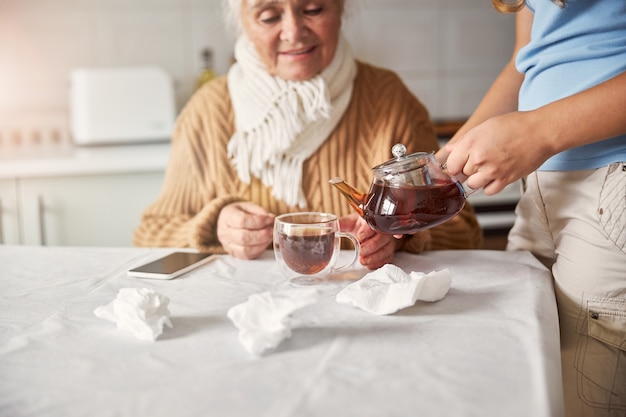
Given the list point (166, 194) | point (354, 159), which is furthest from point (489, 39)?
point (166, 194)

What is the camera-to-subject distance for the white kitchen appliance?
7.58 ft

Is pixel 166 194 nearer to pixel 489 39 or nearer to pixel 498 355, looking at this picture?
pixel 498 355

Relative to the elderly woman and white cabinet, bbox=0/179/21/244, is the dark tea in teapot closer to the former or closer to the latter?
the elderly woman

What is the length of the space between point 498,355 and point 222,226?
0.63 m

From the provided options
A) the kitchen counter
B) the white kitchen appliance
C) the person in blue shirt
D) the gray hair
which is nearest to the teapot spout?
the person in blue shirt

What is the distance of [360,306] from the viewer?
2.42 feet

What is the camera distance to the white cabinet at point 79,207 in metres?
2.03

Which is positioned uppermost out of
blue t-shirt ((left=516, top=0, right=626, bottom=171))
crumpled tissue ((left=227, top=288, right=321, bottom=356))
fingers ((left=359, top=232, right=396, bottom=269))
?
blue t-shirt ((left=516, top=0, right=626, bottom=171))

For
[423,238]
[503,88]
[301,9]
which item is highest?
[301,9]

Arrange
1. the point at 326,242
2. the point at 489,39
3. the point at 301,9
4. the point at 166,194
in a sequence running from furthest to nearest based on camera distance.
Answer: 1. the point at 489,39
2. the point at 166,194
3. the point at 301,9
4. the point at 326,242

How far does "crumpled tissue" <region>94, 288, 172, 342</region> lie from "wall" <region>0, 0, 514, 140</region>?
1797 millimetres

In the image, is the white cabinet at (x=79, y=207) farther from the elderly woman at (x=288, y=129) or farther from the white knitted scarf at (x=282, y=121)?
the white knitted scarf at (x=282, y=121)

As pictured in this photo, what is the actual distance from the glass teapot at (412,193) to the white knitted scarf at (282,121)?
1.81 ft

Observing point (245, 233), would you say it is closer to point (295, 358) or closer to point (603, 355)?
point (295, 358)
